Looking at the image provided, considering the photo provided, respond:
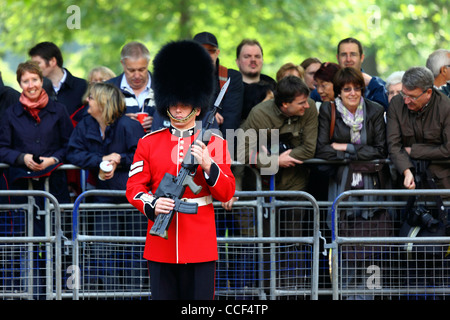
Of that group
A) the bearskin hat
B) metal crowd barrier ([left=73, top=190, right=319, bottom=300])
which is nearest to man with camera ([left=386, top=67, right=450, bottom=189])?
metal crowd barrier ([left=73, top=190, right=319, bottom=300])

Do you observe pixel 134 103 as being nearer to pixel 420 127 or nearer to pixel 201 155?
pixel 420 127

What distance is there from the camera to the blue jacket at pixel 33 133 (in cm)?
848

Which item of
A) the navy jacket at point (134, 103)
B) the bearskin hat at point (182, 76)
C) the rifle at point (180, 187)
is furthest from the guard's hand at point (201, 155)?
the navy jacket at point (134, 103)

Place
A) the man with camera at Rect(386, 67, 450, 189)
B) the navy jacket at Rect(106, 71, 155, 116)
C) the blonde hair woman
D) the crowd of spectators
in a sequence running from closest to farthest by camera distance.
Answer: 1. the man with camera at Rect(386, 67, 450, 189)
2. the crowd of spectators
3. the blonde hair woman
4. the navy jacket at Rect(106, 71, 155, 116)

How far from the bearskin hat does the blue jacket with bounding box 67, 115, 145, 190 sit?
7.11 feet

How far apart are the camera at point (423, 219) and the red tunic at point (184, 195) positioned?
2.42m

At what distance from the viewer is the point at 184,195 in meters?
5.86

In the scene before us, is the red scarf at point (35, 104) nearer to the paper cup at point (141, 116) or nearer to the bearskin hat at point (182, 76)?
the paper cup at point (141, 116)

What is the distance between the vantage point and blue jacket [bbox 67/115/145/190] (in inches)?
324

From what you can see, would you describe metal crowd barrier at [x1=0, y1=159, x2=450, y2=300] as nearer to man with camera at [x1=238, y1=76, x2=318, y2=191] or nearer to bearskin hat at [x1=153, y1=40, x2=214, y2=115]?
man with camera at [x1=238, y1=76, x2=318, y2=191]

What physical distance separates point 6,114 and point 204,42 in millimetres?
2044

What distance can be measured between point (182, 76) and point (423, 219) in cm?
277

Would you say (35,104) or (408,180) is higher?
(35,104)

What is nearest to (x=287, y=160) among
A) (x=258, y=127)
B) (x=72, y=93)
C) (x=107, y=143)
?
(x=258, y=127)
